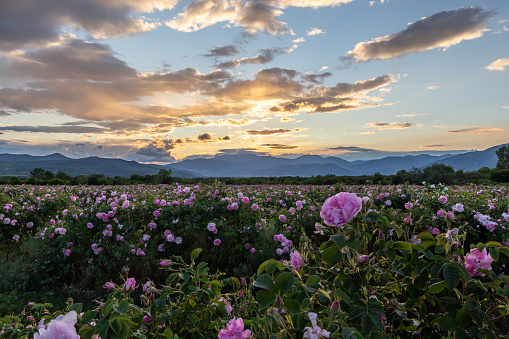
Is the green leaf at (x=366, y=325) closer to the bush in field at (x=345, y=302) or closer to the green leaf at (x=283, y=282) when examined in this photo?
the bush in field at (x=345, y=302)

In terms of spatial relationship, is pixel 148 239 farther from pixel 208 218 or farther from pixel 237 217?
pixel 237 217

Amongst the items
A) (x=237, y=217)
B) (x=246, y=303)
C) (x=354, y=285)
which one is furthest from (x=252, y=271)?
(x=354, y=285)

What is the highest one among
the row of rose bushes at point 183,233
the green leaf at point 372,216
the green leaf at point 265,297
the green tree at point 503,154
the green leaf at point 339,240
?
the green tree at point 503,154

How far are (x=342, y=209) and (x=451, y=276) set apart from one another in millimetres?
595

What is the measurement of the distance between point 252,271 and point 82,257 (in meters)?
3.64

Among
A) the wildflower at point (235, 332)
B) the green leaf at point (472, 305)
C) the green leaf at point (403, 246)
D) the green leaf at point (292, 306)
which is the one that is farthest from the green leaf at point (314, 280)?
the green leaf at point (472, 305)

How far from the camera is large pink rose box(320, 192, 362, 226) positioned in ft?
4.64

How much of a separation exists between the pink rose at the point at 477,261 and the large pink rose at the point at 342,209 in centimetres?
79

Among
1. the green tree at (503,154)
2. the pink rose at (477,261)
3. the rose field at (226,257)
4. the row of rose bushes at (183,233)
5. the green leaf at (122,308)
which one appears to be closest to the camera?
the green leaf at (122,308)

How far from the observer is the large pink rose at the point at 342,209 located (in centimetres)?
141

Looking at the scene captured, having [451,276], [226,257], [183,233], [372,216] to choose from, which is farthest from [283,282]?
[183,233]

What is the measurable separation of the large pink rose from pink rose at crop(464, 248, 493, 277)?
793 mm

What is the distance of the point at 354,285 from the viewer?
155cm

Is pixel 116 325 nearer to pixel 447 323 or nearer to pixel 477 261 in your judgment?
pixel 447 323
